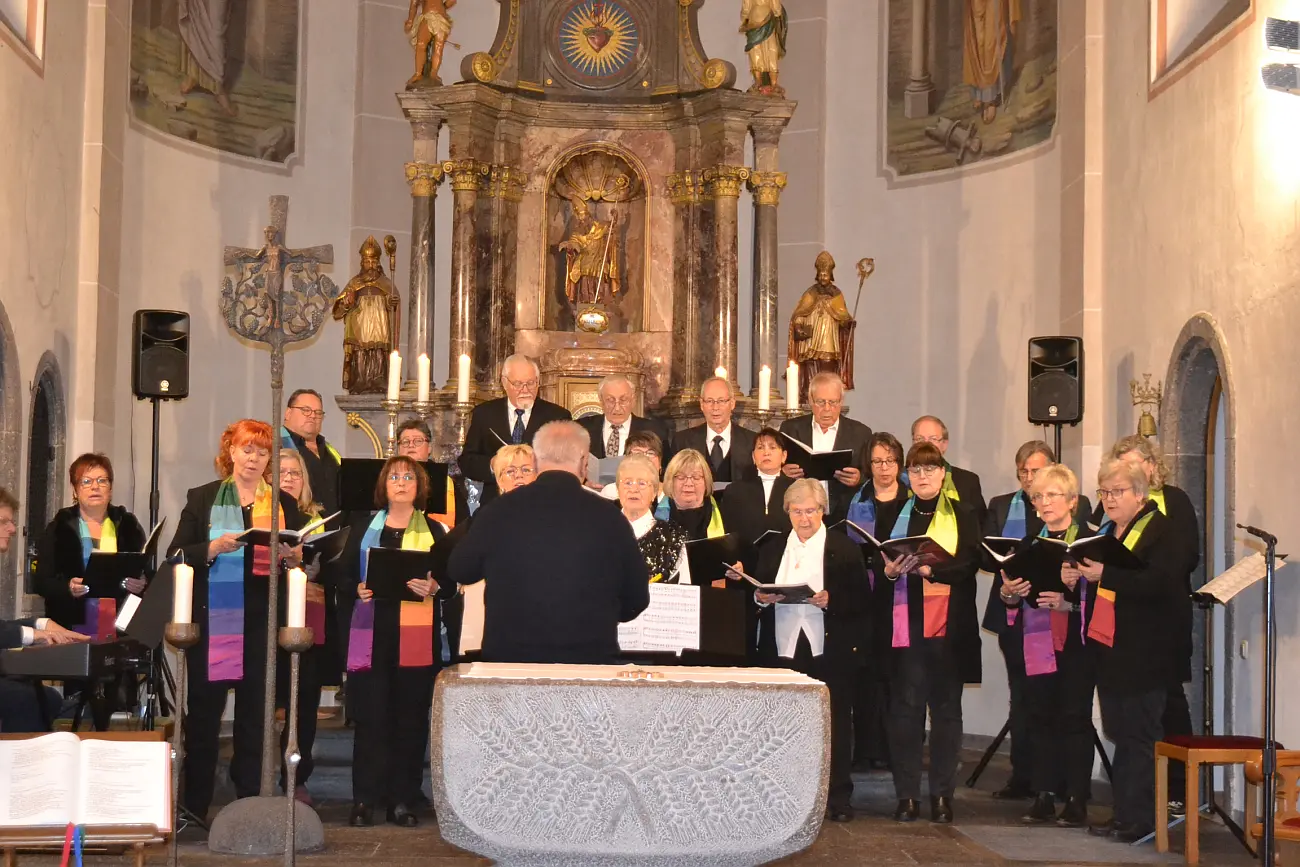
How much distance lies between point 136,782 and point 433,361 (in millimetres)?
7660

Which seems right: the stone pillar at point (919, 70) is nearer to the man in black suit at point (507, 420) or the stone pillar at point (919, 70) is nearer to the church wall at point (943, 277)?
the church wall at point (943, 277)

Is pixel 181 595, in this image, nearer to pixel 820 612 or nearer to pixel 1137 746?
pixel 820 612

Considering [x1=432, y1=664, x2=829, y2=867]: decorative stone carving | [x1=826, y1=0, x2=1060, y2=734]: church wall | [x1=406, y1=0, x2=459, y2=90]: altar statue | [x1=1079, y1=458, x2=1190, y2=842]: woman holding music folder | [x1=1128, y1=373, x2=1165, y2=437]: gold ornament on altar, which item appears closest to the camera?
[x1=432, y1=664, x2=829, y2=867]: decorative stone carving

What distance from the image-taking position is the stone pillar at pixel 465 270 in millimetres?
12133

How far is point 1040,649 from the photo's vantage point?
762 cm

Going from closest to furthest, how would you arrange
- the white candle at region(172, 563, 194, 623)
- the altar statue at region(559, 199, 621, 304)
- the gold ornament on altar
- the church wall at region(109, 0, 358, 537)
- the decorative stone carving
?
the decorative stone carving < the white candle at region(172, 563, 194, 623) < the gold ornament on altar < the church wall at region(109, 0, 358, 537) < the altar statue at region(559, 199, 621, 304)

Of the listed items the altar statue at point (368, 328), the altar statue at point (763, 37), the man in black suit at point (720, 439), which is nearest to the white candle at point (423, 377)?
the altar statue at point (368, 328)

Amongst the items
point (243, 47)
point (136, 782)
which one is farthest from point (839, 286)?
point (136, 782)

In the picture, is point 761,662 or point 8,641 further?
point 761,662

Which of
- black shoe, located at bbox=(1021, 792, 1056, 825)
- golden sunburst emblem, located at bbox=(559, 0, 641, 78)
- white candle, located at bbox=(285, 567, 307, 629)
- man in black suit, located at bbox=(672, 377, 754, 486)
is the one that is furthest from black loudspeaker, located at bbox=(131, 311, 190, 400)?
black shoe, located at bbox=(1021, 792, 1056, 825)

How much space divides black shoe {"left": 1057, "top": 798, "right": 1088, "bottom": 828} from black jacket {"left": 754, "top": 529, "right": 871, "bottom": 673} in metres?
1.13

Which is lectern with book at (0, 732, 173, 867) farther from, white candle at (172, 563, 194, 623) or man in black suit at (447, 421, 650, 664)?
man in black suit at (447, 421, 650, 664)

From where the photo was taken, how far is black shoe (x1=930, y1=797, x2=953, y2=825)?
24.2ft

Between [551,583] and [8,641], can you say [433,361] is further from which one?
[551,583]
